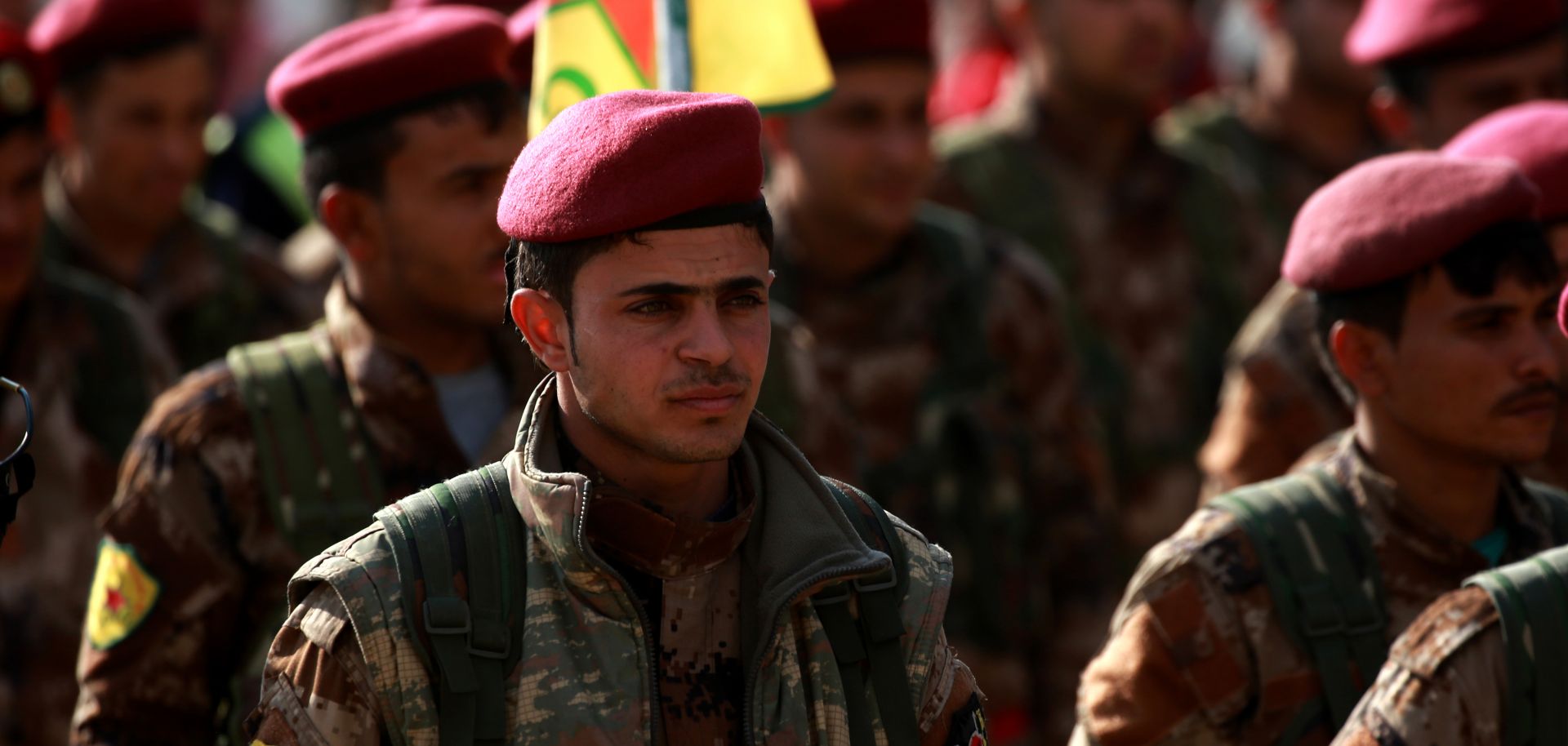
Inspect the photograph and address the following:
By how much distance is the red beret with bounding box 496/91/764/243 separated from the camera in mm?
3814

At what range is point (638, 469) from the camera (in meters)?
3.98

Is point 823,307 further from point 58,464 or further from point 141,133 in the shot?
point 58,464

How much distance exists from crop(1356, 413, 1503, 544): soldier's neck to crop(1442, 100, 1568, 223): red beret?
2.73 ft

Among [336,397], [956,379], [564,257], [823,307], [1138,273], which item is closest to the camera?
[564,257]

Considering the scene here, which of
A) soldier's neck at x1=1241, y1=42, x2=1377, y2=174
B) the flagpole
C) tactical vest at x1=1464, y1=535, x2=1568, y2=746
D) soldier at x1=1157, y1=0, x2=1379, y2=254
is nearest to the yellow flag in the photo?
the flagpole

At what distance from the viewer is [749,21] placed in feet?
18.3

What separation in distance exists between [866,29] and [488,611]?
4.22 metres

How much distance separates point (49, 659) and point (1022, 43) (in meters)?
4.73

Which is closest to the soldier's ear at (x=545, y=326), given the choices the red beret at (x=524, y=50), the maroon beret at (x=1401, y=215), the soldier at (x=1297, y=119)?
the maroon beret at (x=1401, y=215)

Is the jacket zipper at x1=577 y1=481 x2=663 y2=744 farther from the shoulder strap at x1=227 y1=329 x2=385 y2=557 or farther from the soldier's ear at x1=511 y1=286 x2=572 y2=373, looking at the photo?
the shoulder strap at x1=227 y1=329 x2=385 y2=557

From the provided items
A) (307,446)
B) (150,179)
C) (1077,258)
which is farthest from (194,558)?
(1077,258)

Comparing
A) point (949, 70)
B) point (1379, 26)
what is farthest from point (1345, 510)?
point (949, 70)

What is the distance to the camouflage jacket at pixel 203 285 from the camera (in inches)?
306

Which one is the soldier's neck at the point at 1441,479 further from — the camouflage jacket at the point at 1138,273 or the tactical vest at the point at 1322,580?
the camouflage jacket at the point at 1138,273
